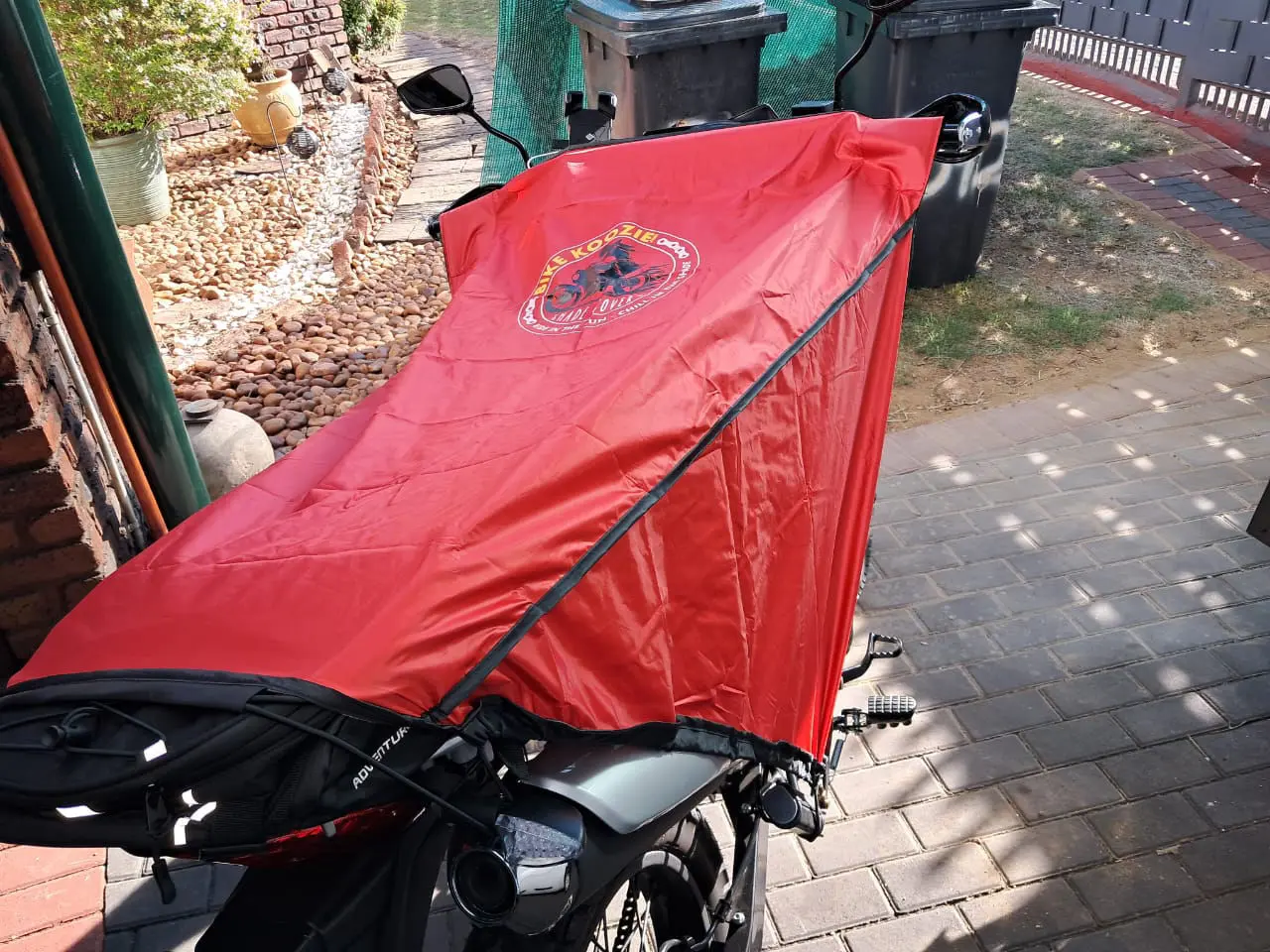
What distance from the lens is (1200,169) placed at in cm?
670

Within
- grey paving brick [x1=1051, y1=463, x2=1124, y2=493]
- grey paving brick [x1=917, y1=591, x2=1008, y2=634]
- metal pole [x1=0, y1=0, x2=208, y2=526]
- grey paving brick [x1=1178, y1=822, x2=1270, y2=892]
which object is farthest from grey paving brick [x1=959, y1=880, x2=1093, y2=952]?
metal pole [x1=0, y1=0, x2=208, y2=526]

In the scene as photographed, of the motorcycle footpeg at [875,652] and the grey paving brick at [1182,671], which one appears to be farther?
the grey paving brick at [1182,671]

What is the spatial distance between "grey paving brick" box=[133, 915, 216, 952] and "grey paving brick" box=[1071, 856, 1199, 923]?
211 cm

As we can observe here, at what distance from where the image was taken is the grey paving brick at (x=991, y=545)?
3.53 meters

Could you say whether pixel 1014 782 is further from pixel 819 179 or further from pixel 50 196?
pixel 50 196

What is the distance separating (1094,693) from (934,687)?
0.45 m

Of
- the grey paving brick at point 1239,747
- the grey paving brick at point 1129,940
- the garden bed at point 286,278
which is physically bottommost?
the garden bed at point 286,278

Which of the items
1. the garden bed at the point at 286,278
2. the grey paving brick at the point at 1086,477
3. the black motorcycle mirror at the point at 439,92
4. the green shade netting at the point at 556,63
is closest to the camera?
the black motorcycle mirror at the point at 439,92

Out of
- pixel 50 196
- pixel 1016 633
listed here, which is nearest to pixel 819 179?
pixel 1016 633

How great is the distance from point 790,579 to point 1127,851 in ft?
4.43

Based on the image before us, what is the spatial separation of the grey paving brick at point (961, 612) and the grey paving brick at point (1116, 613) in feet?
0.80

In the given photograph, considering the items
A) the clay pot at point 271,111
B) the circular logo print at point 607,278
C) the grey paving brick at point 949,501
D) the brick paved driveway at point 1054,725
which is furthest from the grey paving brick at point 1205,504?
the clay pot at point 271,111

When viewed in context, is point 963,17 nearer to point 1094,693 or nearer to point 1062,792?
point 1094,693

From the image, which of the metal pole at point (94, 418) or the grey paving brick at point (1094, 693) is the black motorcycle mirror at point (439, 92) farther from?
the grey paving brick at point (1094, 693)
